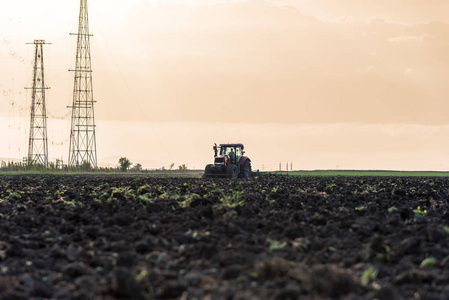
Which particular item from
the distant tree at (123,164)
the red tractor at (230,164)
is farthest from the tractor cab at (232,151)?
the distant tree at (123,164)

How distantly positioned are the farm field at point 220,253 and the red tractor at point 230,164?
2341cm

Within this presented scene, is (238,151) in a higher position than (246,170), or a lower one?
higher

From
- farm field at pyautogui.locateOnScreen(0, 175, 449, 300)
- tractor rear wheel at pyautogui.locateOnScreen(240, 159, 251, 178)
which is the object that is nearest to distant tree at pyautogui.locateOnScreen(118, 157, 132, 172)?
tractor rear wheel at pyautogui.locateOnScreen(240, 159, 251, 178)

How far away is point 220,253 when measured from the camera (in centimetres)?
890

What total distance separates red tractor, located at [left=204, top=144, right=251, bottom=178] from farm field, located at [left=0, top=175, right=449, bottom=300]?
2341cm

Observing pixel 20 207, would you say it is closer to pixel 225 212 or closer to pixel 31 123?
pixel 225 212

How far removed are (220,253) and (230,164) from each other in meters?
30.0

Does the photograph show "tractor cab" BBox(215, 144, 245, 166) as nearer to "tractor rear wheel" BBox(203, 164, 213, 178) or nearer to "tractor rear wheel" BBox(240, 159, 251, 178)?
"tractor rear wheel" BBox(240, 159, 251, 178)

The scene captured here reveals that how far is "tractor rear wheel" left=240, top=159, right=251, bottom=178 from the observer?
4147cm

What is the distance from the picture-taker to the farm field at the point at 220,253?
6.92 metres

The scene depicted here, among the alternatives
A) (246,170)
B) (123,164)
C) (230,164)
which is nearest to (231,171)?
(230,164)

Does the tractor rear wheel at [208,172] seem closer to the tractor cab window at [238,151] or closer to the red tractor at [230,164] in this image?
the red tractor at [230,164]

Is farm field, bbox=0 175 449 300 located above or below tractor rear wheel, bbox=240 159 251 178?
below

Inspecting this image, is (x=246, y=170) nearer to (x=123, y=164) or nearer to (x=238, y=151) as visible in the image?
(x=238, y=151)
